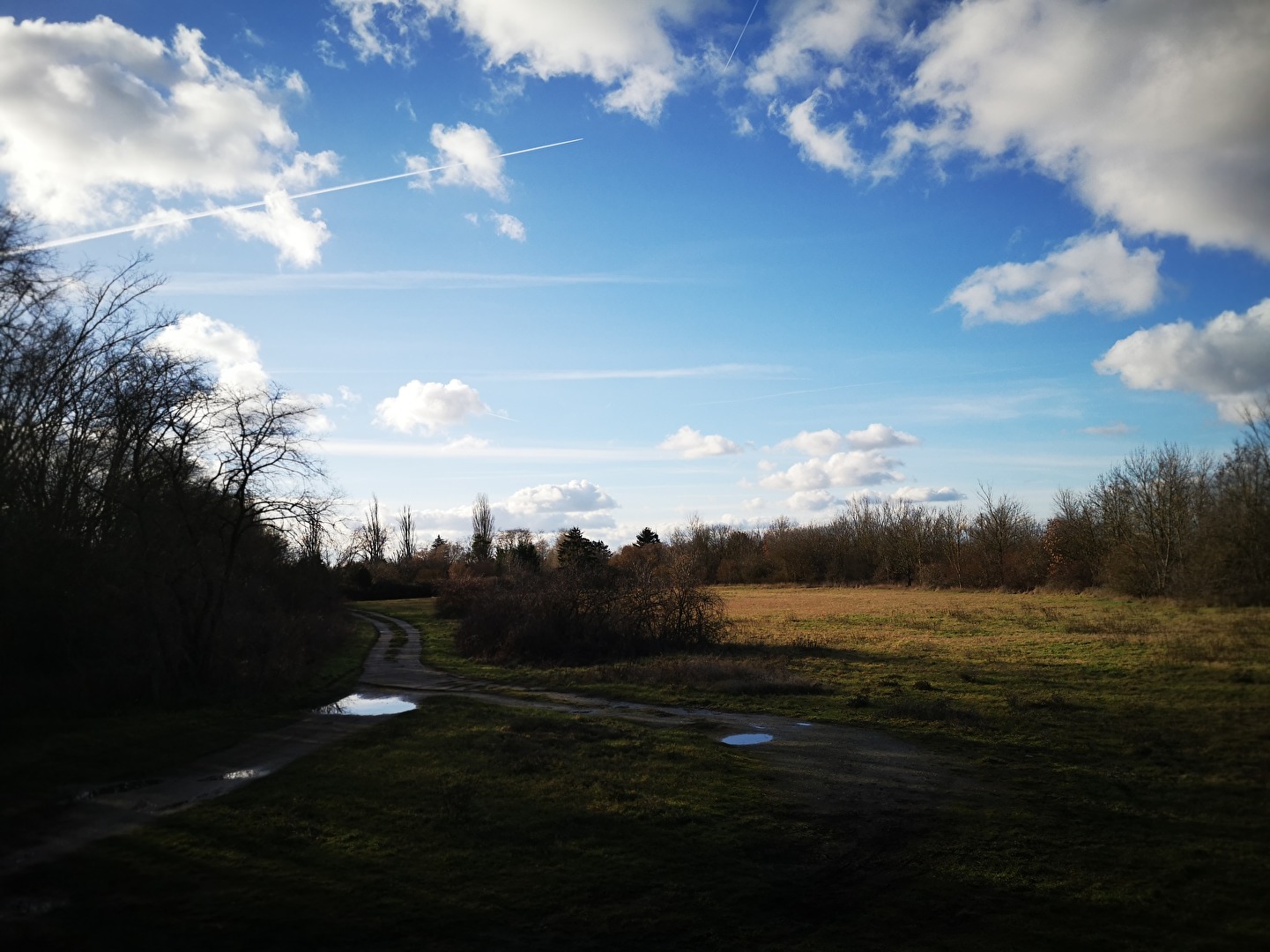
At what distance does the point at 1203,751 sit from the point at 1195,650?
33.7 feet

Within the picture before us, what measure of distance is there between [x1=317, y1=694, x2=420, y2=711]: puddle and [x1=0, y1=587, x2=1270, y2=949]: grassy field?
187 centimetres

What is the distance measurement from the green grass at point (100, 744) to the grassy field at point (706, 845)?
236cm

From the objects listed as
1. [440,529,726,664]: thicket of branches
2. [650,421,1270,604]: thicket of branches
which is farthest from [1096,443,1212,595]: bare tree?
[440,529,726,664]: thicket of branches

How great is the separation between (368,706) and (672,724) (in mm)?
8034

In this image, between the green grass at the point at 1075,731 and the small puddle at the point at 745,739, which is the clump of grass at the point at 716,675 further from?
the small puddle at the point at 745,739

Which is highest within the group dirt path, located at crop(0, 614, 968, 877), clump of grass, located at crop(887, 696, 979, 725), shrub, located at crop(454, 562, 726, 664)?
shrub, located at crop(454, 562, 726, 664)

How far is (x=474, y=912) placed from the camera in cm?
693

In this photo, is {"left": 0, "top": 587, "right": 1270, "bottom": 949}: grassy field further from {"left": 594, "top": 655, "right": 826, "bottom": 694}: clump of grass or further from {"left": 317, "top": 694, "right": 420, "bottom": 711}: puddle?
{"left": 594, "top": 655, "right": 826, "bottom": 694}: clump of grass

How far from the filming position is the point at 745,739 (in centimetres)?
1441

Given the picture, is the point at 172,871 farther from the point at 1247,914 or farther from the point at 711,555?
the point at 711,555

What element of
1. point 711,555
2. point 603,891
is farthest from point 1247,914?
point 711,555

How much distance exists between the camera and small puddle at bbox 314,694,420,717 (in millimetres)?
18078

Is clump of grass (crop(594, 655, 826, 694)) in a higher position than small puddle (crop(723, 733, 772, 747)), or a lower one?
higher

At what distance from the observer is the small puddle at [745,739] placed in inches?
552
